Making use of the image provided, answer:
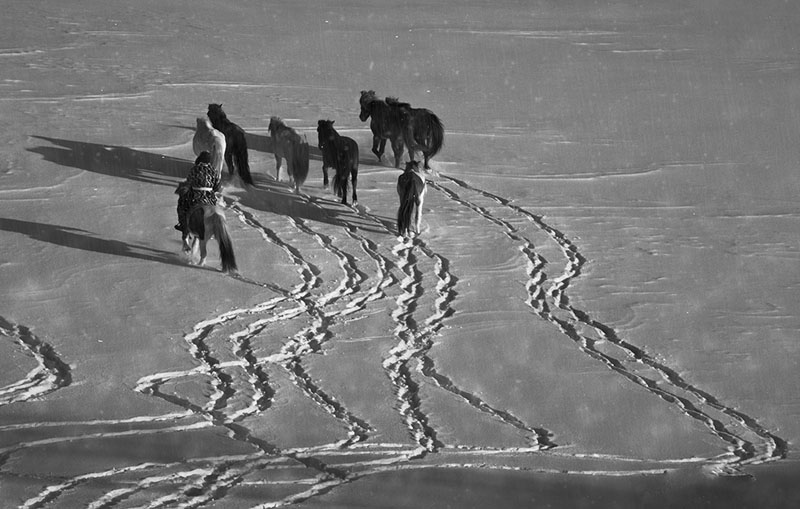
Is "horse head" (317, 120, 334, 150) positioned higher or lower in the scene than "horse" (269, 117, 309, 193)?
higher

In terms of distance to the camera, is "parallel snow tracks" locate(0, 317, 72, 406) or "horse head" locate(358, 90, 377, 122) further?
"horse head" locate(358, 90, 377, 122)

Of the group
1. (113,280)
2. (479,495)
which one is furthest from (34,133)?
(479,495)

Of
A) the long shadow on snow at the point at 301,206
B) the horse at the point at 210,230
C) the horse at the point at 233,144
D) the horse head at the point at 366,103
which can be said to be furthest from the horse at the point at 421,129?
the horse at the point at 210,230

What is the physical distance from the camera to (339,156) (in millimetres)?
11633

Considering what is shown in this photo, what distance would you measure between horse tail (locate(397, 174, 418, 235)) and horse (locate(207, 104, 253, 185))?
2027 mm

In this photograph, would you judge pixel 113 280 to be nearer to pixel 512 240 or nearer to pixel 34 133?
pixel 512 240

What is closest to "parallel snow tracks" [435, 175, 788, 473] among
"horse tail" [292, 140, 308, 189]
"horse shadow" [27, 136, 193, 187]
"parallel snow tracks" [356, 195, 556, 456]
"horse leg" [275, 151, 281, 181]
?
"parallel snow tracks" [356, 195, 556, 456]

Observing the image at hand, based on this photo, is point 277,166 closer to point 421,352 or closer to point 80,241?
point 80,241

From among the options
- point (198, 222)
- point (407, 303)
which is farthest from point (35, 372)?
point (407, 303)

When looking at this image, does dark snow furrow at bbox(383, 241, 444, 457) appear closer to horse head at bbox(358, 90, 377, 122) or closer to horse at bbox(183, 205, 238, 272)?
horse at bbox(183, 205, 238, 272)

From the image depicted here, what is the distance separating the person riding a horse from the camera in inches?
385

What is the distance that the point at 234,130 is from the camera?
1211 centimetres

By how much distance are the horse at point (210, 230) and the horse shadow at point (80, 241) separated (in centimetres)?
31

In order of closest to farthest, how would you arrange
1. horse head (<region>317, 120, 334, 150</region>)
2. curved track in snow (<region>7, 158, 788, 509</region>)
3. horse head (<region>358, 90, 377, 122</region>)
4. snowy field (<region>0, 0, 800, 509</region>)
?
curved track in snow (<region>7, 158, 788, 509</region>), snowy field (<region>0, 0, 800, 509</region>), horse head (<region>317, 120, 334, 150</region>), horse head (<region>358, 90, 377, 122</region>)
